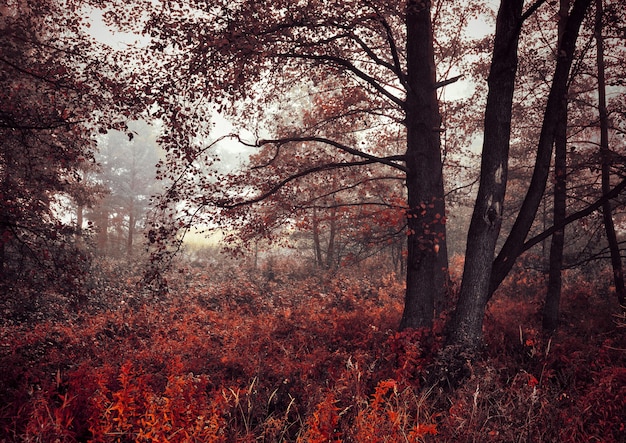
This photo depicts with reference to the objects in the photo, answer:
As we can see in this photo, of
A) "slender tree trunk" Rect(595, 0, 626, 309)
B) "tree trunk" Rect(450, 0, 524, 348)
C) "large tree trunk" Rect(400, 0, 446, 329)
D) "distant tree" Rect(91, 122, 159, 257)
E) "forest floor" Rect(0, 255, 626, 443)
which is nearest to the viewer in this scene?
"forest floor" Rect(0, 255, 626, 443)

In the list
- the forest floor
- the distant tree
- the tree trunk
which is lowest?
the forest floor

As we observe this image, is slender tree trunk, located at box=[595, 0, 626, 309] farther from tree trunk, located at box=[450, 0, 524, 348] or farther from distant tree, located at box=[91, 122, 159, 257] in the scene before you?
distant tree, located at box=[91, 122, 159, 257]

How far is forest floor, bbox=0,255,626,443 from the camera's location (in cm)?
379

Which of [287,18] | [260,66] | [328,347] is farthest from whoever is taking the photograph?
[328,347]

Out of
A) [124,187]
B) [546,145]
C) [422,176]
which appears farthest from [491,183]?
[124,187]

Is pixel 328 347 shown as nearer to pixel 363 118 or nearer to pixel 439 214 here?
pixel 439 214

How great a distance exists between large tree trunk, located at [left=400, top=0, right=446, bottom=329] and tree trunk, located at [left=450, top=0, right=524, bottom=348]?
1.15 m

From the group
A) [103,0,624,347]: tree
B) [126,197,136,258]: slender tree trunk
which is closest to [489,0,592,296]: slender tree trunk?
[103,0,624,347]: tree

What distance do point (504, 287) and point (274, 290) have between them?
9.68m

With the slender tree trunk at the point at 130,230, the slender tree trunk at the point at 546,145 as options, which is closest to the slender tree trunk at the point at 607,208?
the slender tree trunk at the point at 546,145

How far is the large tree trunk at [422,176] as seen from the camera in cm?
735

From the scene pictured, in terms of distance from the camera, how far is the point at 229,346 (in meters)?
8.16

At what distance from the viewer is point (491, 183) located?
6.04 m

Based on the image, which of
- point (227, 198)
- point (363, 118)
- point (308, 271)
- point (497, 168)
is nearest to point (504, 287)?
point (308, 271)
